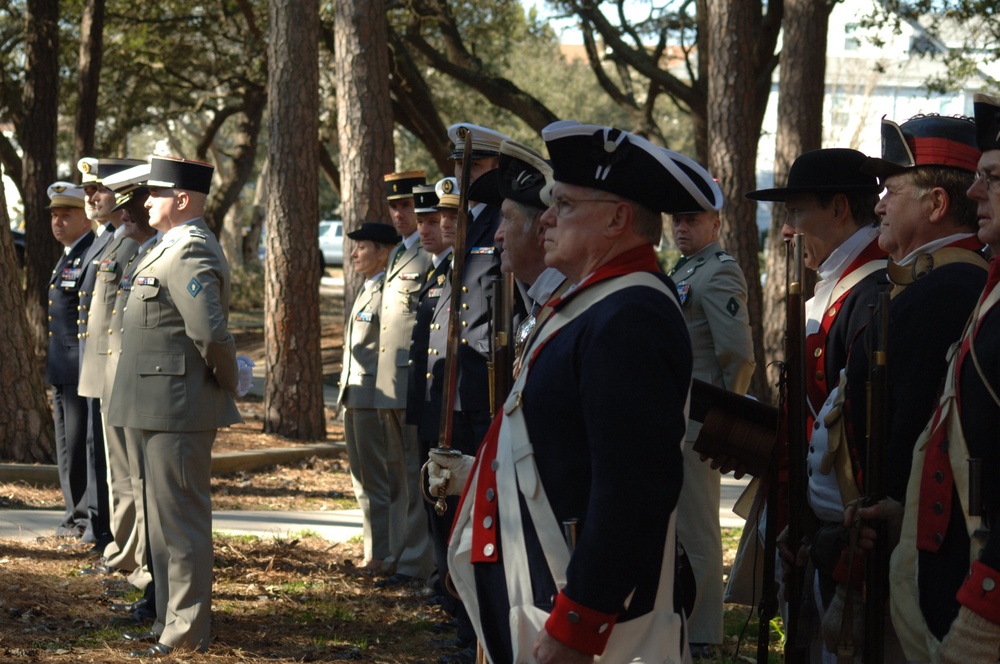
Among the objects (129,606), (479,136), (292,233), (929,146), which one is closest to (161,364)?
(129,606)

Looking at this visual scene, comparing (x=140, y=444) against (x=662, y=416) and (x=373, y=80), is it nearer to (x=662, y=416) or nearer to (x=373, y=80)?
(x=662, y=416)

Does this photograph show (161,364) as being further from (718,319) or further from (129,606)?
(718,319)

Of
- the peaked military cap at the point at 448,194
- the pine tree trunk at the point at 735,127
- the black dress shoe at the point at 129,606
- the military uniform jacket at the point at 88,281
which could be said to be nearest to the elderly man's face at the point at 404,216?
the peaked military cap at the point at 448,194

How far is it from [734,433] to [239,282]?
2538 centimetres

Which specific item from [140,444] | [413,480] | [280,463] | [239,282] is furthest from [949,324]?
[239,282]

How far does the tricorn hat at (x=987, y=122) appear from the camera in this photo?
120 inches

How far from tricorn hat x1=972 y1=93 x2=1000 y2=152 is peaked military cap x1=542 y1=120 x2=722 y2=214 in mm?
704

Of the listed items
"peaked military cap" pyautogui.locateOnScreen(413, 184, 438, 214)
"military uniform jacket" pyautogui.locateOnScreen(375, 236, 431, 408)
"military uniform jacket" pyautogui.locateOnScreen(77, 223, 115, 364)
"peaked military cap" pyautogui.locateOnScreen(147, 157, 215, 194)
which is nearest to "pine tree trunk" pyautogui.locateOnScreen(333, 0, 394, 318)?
"military uniform jacket" pyautogui.locateOnScreen(77, 223, 115, 364)

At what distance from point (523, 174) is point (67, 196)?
225 inches

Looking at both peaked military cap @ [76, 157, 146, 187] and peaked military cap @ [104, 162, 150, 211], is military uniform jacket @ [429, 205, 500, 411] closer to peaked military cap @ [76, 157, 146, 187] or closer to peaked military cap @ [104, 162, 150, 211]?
peaked military cap @ [104, 162, 150, 211]

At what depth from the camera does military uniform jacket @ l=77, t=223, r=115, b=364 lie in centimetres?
794

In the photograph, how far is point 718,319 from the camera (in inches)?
230

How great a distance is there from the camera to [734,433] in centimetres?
400

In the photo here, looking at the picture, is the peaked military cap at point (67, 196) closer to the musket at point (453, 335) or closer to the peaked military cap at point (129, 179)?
the peaked military cap at point (129, 179)
